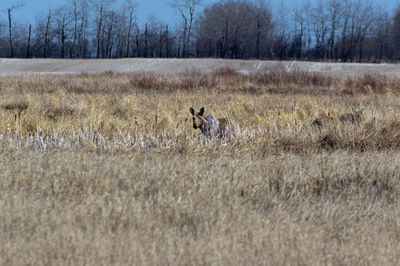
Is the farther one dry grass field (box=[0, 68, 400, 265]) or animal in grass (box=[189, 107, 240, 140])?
animal in grass (box=[189, 107, 240, 140])

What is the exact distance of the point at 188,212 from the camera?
302 cm

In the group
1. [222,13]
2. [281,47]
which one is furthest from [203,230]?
[222,13]

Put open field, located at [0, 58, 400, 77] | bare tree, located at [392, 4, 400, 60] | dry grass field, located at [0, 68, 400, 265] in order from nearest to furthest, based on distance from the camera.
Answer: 1. dry grass field, located at [0, 68, 400, 265]
2. open field, located at [0, 58, 400, 77]
3. bare tree, located at [392, 4, 400, 60]

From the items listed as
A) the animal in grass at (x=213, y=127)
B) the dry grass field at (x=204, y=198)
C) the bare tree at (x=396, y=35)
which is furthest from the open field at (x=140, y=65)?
the dry grass field at (x=204, y=198)

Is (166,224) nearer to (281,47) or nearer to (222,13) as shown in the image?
(281,47)

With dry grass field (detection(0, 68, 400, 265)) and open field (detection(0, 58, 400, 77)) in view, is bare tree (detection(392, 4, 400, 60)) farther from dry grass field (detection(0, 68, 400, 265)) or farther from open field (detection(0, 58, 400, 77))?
dry grass field (detection(0, 68, 400, 265))

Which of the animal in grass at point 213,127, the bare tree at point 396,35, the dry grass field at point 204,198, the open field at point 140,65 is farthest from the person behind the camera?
the bare tree at point 396,35

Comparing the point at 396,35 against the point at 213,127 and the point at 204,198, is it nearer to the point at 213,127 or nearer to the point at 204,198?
the point at 213,127

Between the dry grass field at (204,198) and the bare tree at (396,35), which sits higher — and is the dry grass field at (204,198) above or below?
below

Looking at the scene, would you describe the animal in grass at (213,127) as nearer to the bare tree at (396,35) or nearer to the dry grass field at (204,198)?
the dry grass field at (204,198)

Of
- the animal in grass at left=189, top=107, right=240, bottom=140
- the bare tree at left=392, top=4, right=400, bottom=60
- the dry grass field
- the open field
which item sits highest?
the bare tree at left=392, top=4, right=400, bottom=60

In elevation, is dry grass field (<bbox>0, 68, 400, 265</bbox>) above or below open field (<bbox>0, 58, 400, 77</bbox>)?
below

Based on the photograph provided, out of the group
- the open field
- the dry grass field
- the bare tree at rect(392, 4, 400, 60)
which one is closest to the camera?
the dry grass field

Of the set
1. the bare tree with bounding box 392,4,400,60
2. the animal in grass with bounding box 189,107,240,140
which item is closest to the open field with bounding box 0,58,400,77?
the bare tree with bounding box 392,4,400,60
